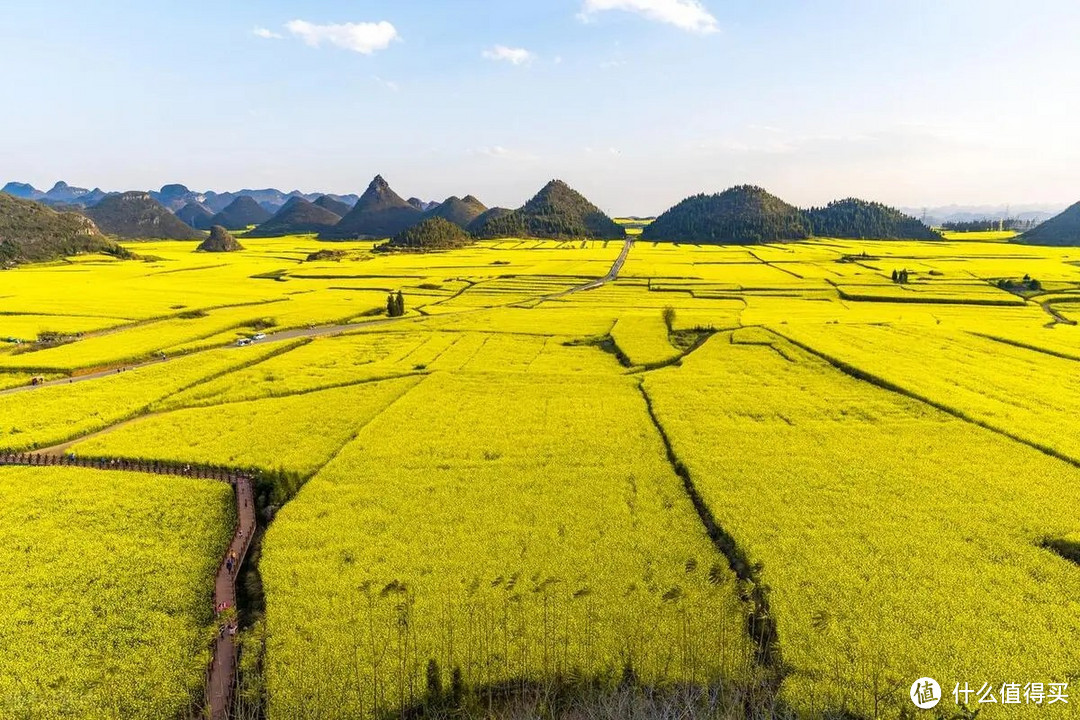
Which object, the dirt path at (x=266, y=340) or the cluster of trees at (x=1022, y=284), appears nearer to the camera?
the dirt path at (x=266, y=340)

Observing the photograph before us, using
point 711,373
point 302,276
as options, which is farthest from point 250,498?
point 302,276

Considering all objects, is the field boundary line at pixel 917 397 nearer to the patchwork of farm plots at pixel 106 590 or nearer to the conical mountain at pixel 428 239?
the patchwork of farm plots at pixel 106 590

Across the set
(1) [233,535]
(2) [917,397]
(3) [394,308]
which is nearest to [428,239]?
(3) [394,308]

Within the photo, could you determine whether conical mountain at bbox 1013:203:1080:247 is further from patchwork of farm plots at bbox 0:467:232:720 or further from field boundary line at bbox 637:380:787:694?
patchwork of farm plots at bbox 0:467:232:720

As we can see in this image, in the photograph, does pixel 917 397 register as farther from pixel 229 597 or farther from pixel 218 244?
pixel 218 244

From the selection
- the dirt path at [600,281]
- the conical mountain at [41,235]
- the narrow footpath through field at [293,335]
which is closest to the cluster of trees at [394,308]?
the narrow footpath through field at [293,335]

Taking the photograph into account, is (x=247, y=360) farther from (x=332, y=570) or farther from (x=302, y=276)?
(x=302, y=276)
